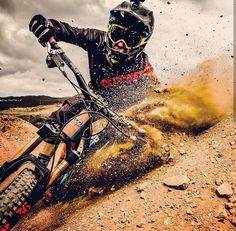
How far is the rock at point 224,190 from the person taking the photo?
388cm

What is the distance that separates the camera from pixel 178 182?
14.1 ft

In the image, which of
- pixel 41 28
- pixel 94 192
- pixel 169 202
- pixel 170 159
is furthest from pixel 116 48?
pixel 169 202

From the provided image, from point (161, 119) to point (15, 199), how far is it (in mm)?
3843

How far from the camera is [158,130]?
6.03 m

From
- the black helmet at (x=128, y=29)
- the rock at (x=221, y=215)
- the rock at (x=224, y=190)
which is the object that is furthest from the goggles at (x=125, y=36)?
the rock at (x=221, y=215)

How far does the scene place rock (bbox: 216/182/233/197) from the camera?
388cm

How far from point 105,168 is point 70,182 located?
800mm

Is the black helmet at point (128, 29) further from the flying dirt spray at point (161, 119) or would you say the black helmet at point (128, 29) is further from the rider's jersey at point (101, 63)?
the flying dirt spray at point (161, 119)

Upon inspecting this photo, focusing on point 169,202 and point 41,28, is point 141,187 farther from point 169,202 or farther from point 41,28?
point 41,28

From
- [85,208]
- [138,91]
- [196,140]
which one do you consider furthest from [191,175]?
[138,91]

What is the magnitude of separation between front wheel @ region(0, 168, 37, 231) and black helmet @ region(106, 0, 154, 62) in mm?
2836

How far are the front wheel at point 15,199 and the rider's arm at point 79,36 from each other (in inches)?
112

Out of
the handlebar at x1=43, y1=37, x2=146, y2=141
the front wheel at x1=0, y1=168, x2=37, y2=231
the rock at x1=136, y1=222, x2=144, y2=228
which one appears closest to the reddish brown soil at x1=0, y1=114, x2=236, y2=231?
the rock at x1=136, y1=222, x2=144, y2=228

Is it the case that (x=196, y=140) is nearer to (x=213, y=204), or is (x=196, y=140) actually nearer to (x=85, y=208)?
(x=213, y=204)
